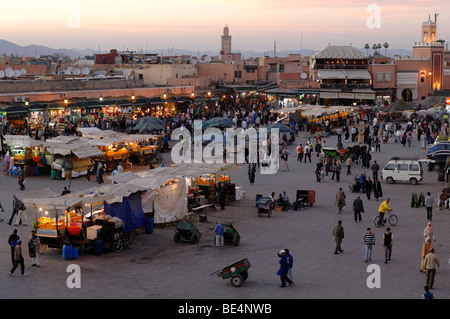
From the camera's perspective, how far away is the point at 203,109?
53062 millimetres

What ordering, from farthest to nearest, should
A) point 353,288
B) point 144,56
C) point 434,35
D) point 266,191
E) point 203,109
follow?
1. point 144,56
2. point 434,35
3. point 203,109
4. point 266,191
5. point 353,288

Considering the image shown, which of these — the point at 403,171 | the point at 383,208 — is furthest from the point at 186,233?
the point at 403,171

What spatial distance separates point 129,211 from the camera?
19.1 meters

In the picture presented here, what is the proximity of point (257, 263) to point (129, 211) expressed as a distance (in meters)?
4.42

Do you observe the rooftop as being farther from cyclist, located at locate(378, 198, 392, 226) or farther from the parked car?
cyclist, located at locate(378, 198, 392, 226)

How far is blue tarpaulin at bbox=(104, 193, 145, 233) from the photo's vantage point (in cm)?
1872

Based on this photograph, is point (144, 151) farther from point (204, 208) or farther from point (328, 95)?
point (328, 95)

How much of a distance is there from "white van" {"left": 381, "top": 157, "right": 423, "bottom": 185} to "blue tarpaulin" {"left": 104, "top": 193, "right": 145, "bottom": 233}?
12.5 metres

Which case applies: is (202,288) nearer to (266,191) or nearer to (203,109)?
(266,191)

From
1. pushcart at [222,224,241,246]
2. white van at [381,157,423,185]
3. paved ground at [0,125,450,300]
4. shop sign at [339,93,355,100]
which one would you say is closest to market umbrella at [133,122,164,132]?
paved ground at [0,125,450,300]

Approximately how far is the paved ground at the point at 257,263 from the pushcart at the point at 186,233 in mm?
216

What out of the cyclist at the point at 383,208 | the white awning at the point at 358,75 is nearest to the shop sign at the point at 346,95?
the white awning at the point at 358,75

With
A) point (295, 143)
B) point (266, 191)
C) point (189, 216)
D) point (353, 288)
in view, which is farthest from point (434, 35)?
point (353, 288)
